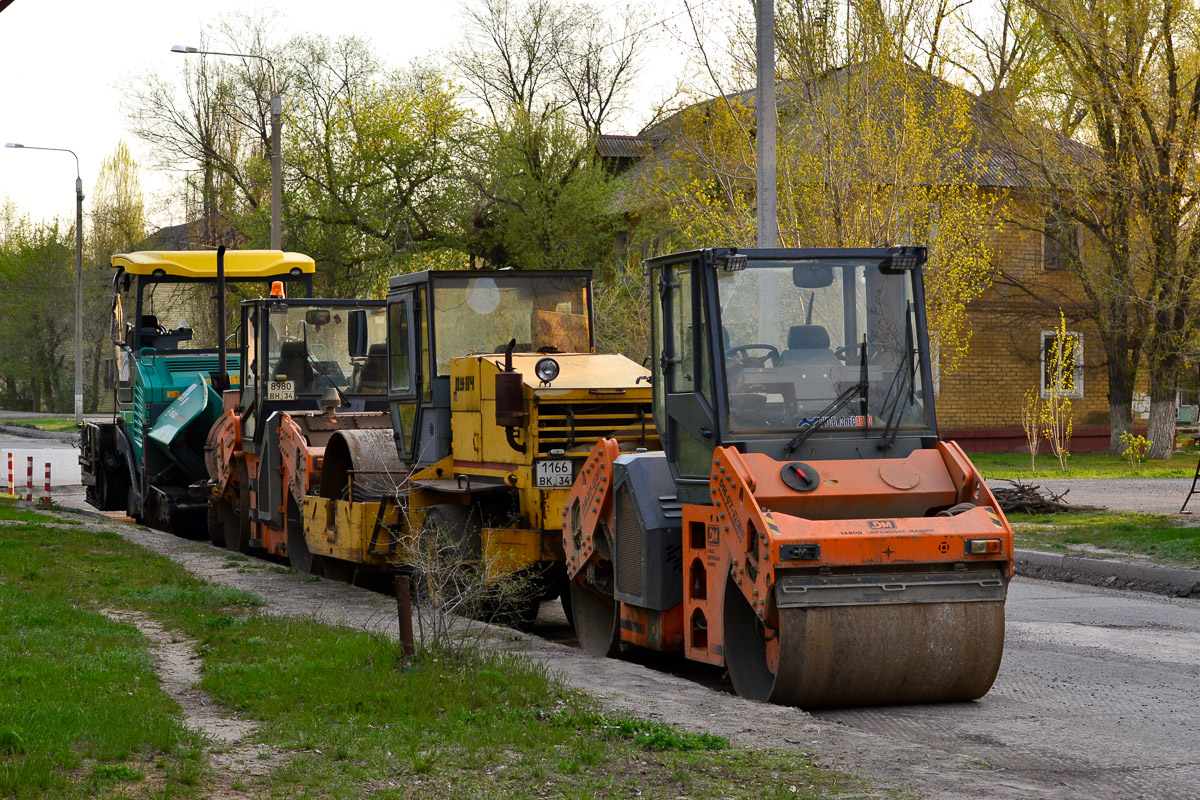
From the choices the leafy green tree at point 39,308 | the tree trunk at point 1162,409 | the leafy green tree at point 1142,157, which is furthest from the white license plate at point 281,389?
the leafy green tree at point 39,308

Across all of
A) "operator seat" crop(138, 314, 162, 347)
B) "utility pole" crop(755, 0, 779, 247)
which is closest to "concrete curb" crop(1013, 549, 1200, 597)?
"utility pole" crop(755, 0, 779, 247)

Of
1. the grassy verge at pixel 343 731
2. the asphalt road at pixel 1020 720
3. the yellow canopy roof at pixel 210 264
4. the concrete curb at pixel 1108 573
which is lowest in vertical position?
the concrete curb at pixel 1108 573

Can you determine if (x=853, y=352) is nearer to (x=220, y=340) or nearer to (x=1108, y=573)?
(x=1108, y=573)

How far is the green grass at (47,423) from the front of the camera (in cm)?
5203

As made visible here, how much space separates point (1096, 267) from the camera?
1244 inches

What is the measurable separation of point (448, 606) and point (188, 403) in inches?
424

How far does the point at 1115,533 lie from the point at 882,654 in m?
9.39

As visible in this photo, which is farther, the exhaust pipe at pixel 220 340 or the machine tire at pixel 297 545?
the exhaust pipe at pixel 220 340

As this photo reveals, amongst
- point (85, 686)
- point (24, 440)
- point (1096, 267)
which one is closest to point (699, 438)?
point (85, 686)

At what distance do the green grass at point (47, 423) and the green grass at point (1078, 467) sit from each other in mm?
33217

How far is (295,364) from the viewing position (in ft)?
52.6

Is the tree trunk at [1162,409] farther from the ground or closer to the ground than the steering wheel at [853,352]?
closer to the ground

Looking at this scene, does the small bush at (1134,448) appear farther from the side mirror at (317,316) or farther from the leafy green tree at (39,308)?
the leafy green tree at (39,308)

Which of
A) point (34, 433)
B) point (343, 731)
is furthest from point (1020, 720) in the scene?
point (34, 433)
